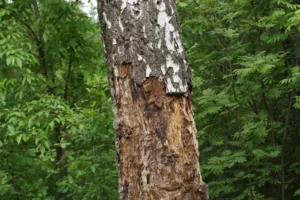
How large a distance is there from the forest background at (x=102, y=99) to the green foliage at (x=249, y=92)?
0.05ft

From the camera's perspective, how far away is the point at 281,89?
17.4 feet

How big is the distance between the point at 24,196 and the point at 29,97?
1.20m

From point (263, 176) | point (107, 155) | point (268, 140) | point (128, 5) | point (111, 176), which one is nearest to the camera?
point (128, 5)

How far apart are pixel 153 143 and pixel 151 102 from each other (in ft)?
0.63

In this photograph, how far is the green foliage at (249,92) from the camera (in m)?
4.87

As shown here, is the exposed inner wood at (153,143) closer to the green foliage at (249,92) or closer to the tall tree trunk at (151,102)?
the tall tree trunk at (151,102)

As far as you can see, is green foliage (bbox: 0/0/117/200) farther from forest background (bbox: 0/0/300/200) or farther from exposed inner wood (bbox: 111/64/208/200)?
exposed inner wood (bbox: 111/64/208/200)

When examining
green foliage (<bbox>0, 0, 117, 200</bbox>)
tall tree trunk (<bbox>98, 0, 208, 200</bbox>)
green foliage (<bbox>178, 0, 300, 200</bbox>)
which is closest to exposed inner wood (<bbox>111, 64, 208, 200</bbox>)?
tall tree trunk (<bbox>98, 0, 208, 200</bbox>)

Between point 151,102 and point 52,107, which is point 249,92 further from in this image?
point 151,102

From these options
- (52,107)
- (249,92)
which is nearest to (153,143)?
(52,107)

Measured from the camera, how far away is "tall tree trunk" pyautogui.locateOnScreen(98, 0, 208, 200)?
7.30 ft

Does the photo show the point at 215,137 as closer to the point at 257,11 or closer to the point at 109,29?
the point at 257,11

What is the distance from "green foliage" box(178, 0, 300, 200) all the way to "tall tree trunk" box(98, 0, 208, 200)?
2190 millimetres

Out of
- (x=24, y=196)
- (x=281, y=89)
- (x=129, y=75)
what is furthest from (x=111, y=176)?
(x=129, y=75)
